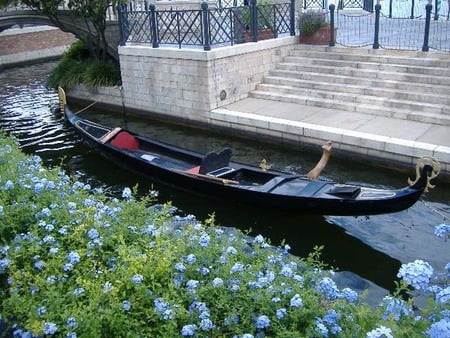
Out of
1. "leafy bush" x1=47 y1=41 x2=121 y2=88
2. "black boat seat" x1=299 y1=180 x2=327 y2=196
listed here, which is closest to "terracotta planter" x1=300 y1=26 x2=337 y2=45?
"leafy bush" x1=47 y1=41 x2=121 y2=88

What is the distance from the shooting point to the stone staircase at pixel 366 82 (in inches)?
329

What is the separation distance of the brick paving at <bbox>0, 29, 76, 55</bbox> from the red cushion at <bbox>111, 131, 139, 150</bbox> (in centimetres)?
1414

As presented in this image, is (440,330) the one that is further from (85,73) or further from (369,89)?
(85,73)

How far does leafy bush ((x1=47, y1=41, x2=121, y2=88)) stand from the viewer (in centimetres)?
1209

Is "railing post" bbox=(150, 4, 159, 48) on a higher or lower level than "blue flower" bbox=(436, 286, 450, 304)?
higher

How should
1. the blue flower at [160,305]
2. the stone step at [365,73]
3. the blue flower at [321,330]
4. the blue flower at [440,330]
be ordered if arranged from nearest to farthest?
the blue flower at [440,330]
the blue flower at [321,330]
the blue flower at [160,305]
the stone step at [365,73]

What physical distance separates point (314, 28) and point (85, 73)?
5.54 meters

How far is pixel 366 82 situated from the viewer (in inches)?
362

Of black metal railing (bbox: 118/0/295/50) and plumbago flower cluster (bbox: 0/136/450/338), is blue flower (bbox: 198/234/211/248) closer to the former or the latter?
plumbago flower cluster (bbox: 0/136/450/338)

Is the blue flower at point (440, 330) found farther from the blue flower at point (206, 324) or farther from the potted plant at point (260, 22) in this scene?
the potted plant at point (260, 22)

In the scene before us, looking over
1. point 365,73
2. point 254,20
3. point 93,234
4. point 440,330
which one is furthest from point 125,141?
point 440,330

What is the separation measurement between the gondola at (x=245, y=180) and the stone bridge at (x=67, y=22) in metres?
5.15

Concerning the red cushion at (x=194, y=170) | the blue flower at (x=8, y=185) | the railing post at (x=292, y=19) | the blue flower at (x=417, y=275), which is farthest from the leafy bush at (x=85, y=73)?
the blue flower at (x=417, y=275)

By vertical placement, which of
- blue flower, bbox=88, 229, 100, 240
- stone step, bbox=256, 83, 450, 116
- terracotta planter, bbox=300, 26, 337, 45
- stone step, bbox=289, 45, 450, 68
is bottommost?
stone step, bbox=256, 83, 450, 116
